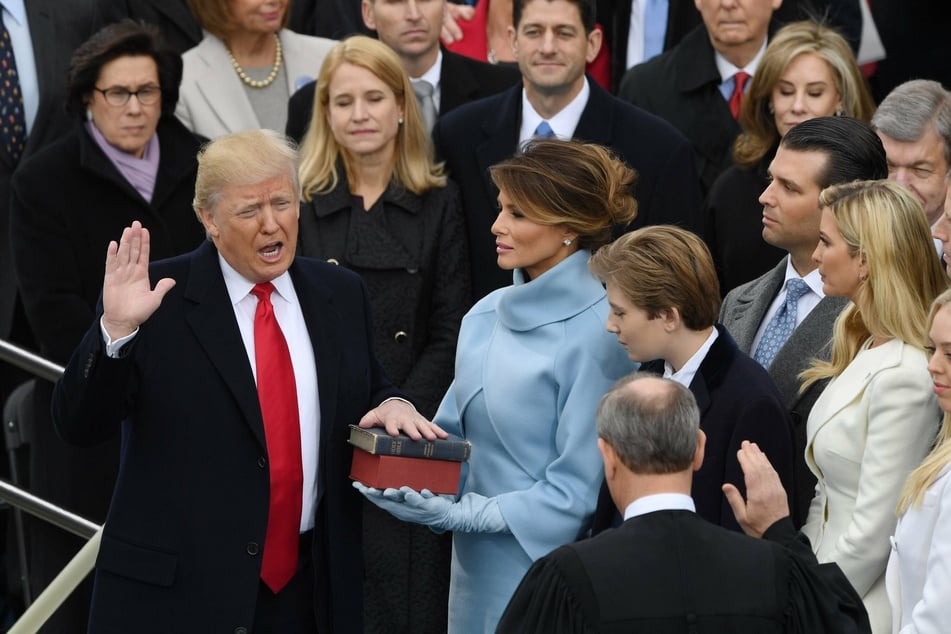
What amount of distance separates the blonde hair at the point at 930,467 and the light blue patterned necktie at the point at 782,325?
933mm

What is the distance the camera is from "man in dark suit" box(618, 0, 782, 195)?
23.5ft

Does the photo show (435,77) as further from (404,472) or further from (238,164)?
(404,472)

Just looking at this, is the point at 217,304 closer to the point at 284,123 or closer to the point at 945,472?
the point at 945,472

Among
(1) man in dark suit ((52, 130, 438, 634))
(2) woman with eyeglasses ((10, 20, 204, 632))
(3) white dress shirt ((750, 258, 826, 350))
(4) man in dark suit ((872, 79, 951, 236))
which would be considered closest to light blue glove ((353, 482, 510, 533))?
(1) man in dark suit ((52, 130, 438, 634))

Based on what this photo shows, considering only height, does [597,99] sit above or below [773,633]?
above

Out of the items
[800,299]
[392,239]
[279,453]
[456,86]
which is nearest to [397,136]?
[392,239]

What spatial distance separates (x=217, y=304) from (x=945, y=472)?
6.80ft

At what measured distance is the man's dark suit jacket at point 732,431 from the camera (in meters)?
4.43

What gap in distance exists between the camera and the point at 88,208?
21.5 feet

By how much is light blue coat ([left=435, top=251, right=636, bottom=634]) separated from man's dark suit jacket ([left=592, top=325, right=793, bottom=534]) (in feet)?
1.28

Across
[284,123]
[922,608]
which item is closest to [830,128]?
[922,608]

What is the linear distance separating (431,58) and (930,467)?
11.9 ft

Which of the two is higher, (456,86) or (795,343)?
(456,86)

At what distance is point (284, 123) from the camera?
24.4ft
